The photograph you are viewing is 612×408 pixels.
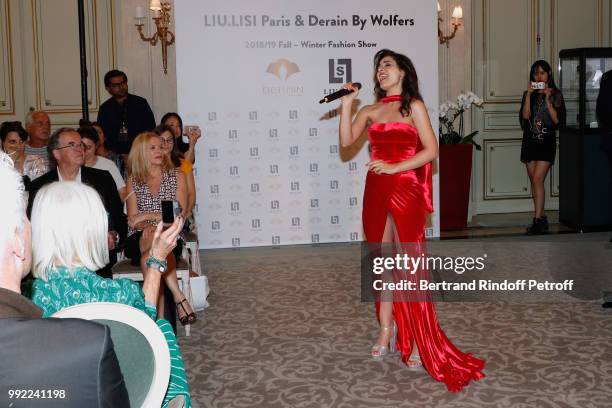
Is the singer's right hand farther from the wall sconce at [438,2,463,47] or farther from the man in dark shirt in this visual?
the wall sconce at [438,2,463,47]

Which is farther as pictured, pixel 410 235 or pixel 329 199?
pixel 329 199

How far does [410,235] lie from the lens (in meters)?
4.48

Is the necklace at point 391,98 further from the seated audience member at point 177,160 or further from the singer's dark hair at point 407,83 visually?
the seated audience member at point 177,160

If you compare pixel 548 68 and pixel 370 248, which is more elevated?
pixel 548 68

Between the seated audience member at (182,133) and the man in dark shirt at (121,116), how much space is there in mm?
689

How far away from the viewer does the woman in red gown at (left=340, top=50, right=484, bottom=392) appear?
4.41 metres

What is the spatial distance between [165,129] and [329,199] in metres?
2.28

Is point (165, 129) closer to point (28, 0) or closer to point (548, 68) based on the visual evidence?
point (28, 0)

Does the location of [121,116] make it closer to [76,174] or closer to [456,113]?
[76,174]

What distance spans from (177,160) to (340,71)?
2.21 m

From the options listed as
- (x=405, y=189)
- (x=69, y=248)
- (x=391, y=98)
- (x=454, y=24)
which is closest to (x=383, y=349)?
(x=405, y=189)

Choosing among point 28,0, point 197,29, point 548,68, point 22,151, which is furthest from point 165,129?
point 548,68

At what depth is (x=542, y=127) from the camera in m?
8.67

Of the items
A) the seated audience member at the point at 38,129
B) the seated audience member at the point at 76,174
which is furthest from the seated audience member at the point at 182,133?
the seated audience member at the point at 76,174
